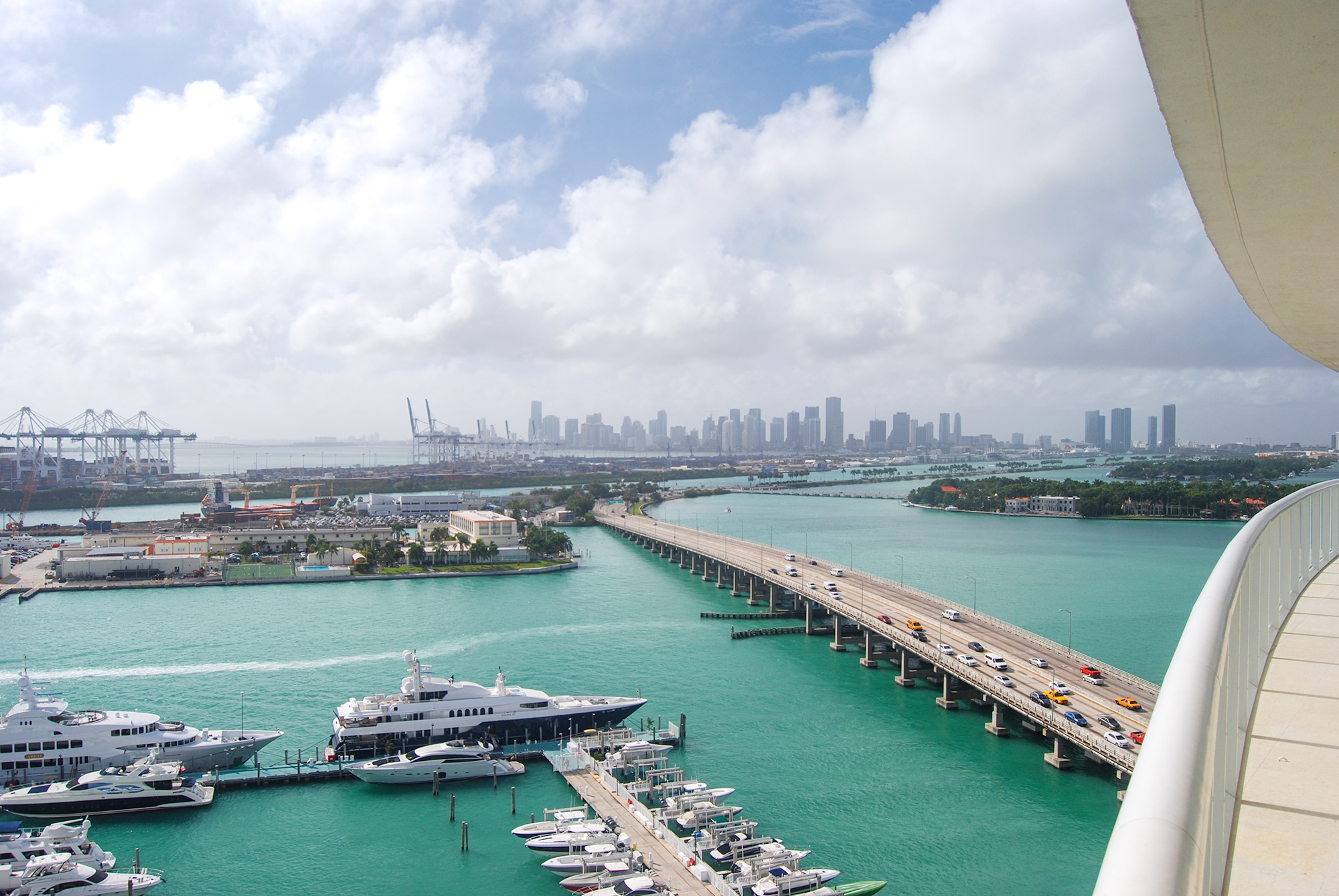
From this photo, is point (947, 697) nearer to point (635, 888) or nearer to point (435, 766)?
point (635, 888)

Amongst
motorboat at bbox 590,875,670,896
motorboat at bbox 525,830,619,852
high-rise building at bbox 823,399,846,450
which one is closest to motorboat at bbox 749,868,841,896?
motorboat at bbox 590,875,670,896

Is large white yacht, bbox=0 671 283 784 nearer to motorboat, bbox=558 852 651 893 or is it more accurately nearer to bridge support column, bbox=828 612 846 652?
motorboat, bbox=558 852 651 893

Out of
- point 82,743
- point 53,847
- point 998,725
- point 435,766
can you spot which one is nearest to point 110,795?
point 82,743

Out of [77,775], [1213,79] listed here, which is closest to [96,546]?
[77,775]

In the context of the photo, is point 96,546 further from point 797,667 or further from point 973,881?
point 973,881

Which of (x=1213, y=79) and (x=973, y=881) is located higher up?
(x=1213, y=79)
